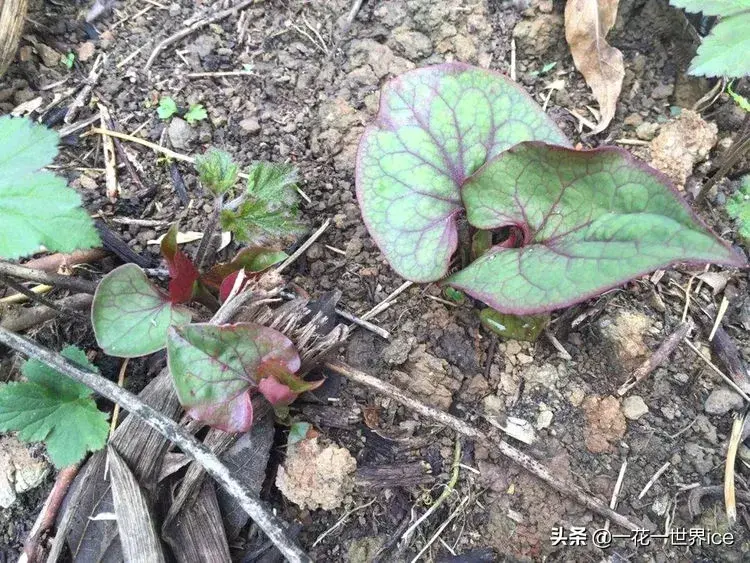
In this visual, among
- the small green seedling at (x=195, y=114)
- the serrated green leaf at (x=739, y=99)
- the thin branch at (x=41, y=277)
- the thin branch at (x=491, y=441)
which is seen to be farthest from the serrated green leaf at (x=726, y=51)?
the thin branch at (x=41, y=277)

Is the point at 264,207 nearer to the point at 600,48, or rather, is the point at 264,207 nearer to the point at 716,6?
the point at 600,48

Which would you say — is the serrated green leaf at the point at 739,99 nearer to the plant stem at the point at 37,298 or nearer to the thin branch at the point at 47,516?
the plant stem at the point at 37,298

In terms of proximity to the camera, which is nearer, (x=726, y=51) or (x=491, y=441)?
(x=726, y=51)

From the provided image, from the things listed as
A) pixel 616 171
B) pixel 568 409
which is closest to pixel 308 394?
pixel 568 409

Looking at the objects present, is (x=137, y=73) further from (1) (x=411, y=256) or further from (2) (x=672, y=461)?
(2) (x=672, y=461)

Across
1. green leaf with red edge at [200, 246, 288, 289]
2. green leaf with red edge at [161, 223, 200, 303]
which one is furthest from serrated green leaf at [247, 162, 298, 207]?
green leaf with red edge at [161, 223, 200, 303]

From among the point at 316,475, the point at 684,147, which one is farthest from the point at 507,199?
the point at 316,475
